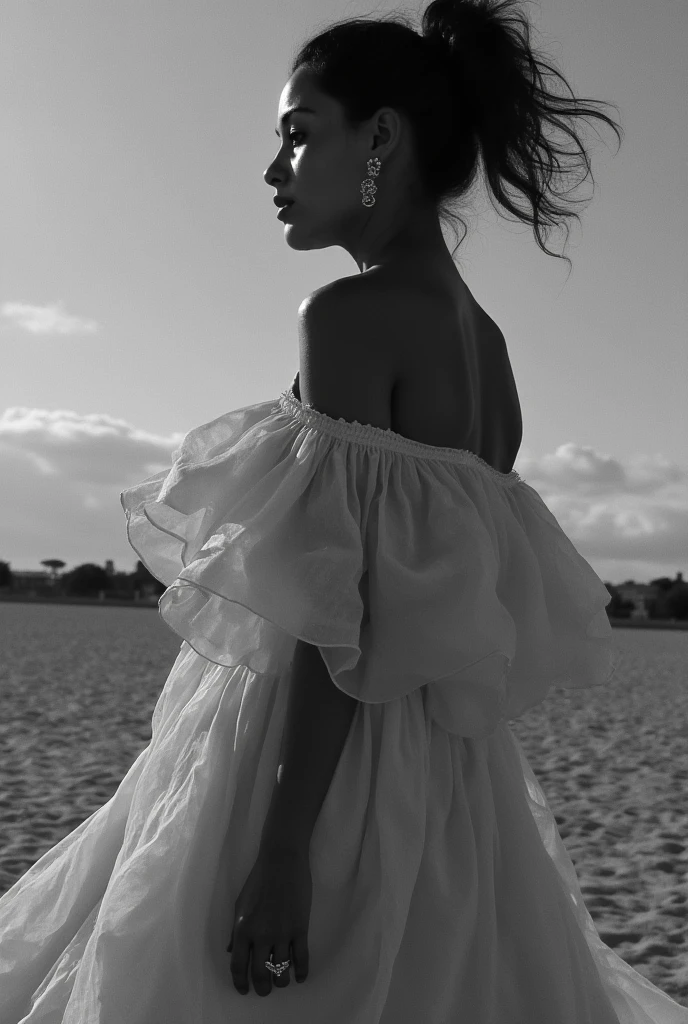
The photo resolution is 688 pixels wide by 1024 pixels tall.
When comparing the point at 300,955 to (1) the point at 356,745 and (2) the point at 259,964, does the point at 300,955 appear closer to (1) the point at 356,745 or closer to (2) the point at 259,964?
(2) the point at 259,964

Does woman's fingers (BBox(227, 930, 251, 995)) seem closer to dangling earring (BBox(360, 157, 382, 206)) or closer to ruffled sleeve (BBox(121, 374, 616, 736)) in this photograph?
ruffled sleeve (BBox(121, 374, 616, 736))

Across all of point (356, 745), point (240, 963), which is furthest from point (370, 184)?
point (240, 963)

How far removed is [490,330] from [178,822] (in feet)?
3.57

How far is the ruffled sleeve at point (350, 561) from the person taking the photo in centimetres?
149

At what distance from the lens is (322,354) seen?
159 centimetres

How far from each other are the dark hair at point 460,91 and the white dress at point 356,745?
0.57 meters

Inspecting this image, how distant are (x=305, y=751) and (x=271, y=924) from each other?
249 mm

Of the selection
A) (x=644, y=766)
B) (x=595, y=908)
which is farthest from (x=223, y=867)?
(x=644, y=766)

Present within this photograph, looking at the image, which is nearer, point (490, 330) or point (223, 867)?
point (223, 867)

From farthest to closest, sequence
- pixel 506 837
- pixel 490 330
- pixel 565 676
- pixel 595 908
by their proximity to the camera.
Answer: pixel 595 908 → pixel 490 330 → pixel 565 676 → pixel 506 837

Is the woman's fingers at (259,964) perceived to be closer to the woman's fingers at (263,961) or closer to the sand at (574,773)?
the woman's fingers at (263,961)

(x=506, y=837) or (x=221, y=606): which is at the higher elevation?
(x=221, y=606)

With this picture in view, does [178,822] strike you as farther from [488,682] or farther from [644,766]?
[644,766]

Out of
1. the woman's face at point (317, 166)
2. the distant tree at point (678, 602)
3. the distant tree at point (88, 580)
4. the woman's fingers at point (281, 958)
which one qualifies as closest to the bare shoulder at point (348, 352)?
the woman's face at point (317, 166)
